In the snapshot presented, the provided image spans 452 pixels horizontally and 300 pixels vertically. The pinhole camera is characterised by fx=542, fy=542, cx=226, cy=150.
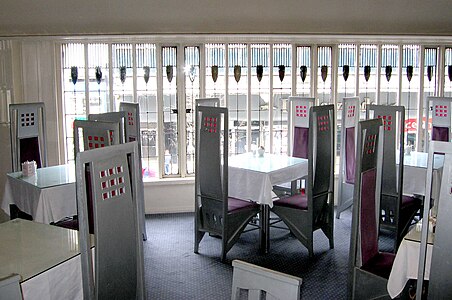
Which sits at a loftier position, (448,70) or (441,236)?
(448,70)

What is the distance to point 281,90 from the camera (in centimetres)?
686

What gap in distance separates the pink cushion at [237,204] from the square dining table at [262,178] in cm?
5

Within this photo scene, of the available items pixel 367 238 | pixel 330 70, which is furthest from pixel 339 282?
pixel 330 70

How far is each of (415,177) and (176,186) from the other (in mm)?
2750

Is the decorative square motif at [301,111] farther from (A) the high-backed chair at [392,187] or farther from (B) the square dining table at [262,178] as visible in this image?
(A) the high-backed chair at [392,187]

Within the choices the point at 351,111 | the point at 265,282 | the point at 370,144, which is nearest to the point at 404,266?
the point at 370,144

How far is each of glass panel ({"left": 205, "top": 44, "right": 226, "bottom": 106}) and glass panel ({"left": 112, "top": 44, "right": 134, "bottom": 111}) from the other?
3.03ft

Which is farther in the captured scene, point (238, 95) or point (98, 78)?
point (238, 95)

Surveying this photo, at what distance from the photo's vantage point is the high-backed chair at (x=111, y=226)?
8.18 ft

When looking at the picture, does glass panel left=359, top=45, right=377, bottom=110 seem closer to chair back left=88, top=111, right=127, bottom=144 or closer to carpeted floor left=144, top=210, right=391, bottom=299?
carpeted floor left=144, top=210, right=391, bottom=299

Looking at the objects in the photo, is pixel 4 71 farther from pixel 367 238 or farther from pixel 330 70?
pixel 367 238

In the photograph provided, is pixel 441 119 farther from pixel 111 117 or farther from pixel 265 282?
pixel 265 282

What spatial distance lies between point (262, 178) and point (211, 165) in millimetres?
482

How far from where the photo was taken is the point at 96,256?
2.57 metres
